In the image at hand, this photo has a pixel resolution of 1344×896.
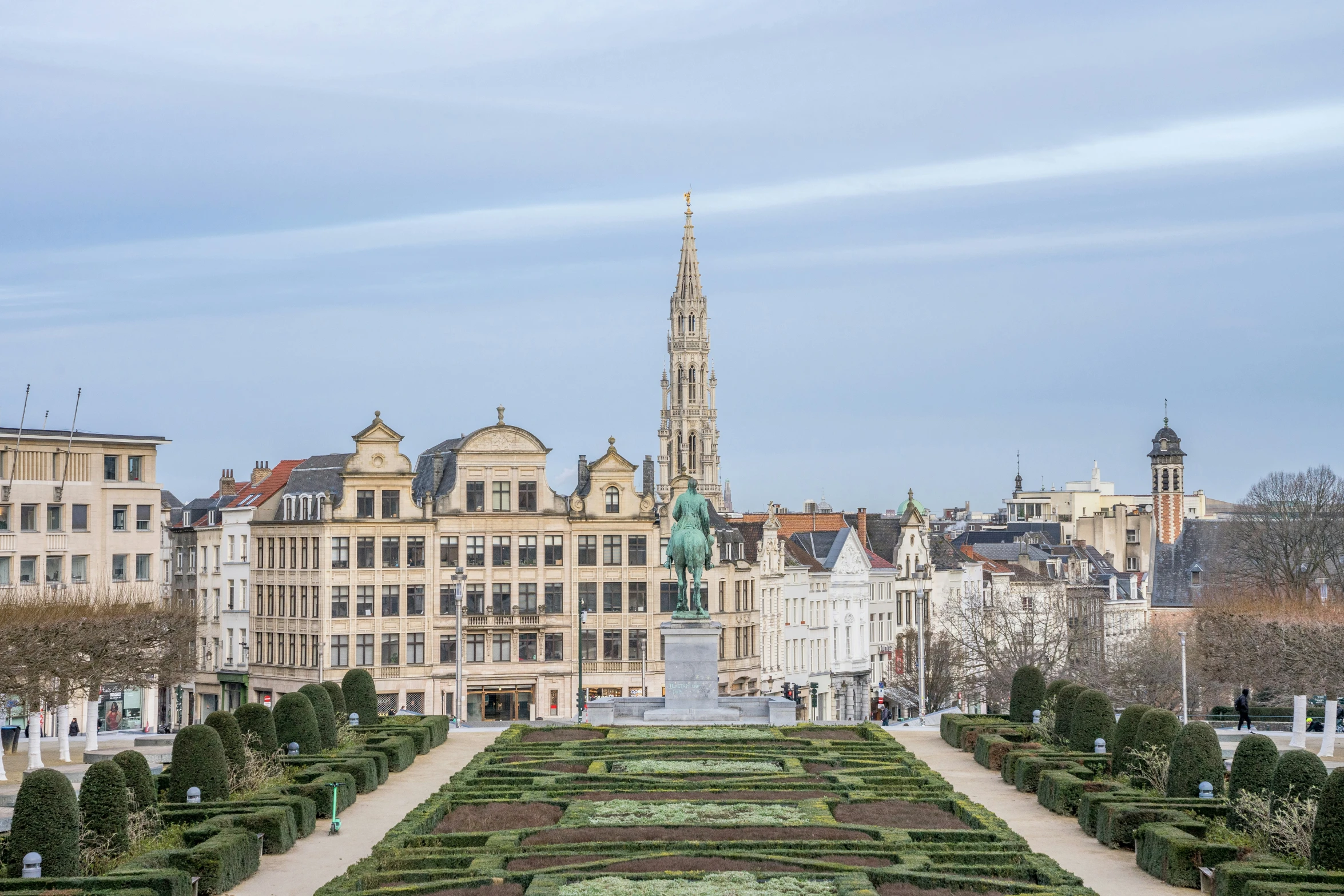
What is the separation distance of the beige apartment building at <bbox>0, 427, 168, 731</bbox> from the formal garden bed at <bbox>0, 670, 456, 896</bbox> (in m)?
28.7

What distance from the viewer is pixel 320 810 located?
41.7 meters

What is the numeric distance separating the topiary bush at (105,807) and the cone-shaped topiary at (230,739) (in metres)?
8.41

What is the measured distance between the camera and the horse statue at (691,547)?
5956cm

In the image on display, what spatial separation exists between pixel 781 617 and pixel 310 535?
27.4 meters

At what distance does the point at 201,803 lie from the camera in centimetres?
3831

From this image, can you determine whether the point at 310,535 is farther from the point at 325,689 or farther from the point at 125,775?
the point at 125,775

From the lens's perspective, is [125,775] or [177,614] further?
[177,614]

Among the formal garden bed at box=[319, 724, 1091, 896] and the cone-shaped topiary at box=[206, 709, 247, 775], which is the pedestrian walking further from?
the cone-shaped topiary at box=[206, 709, 247, 775]

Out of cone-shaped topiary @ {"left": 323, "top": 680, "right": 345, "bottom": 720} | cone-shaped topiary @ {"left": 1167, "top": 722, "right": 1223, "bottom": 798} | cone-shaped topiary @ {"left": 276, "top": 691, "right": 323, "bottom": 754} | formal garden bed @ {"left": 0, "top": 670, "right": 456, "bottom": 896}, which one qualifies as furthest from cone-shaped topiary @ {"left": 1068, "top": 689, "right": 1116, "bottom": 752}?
cone-shaped topiary @ {"left": 323, "top": 680, "right": 345, "bottom": 720}

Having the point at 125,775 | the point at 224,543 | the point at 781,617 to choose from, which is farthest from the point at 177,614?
the point at 781,617

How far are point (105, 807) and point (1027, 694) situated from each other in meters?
33.4

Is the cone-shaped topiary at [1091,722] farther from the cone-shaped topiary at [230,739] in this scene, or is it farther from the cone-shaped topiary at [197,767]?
the cone-shaped topiary at [197,767]

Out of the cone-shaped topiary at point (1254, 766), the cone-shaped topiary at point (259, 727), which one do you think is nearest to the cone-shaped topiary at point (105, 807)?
the cone-shaped topiary at point (259, 727)

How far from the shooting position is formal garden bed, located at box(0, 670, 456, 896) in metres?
30.5
